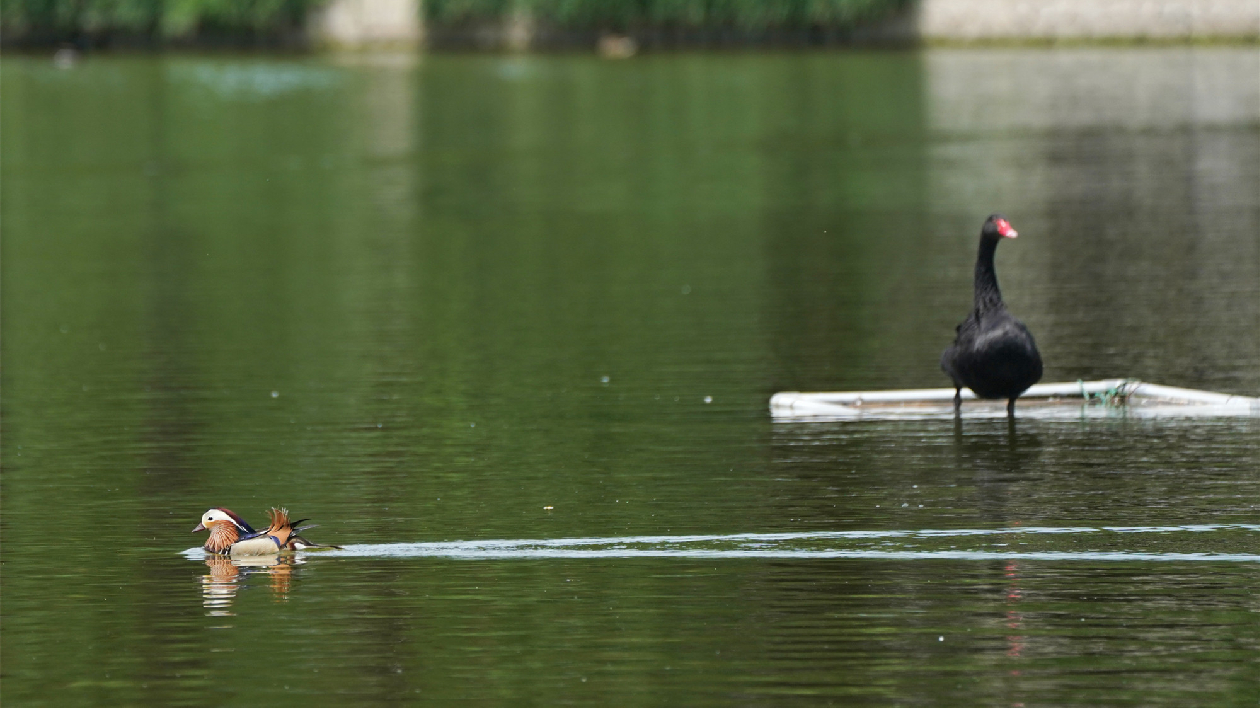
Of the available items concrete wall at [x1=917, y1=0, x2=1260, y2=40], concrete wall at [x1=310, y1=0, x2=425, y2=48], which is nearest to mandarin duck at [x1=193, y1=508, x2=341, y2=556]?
concrete wall at [x1=917, y1=0, x2=1260, y2=40]

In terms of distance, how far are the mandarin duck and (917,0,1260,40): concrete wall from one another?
7184 cm

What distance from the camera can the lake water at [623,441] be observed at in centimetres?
1028

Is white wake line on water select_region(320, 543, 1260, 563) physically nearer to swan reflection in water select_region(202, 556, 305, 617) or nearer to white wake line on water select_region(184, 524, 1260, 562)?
white wake line on water select_region(184, 524, 1260, 562)

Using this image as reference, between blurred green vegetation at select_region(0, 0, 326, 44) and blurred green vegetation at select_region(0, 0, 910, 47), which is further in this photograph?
blurred green vegetation at select_region(0, 0, 326, 44)

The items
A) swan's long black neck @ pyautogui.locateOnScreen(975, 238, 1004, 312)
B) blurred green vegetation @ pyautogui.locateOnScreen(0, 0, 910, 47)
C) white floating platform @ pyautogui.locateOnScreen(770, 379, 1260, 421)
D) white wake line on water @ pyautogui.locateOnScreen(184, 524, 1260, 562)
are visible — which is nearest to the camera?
white wake line on water @ pyautogui.locateOnScreen(184, 524, 1260, 562)

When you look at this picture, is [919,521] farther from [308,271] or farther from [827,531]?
[308,271]

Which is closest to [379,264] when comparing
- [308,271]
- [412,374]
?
[308,271]

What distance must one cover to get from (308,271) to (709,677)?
18.3 meters

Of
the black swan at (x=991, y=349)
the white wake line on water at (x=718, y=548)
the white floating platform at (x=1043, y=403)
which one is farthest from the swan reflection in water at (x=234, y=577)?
the black swan at (x=991, y=349)

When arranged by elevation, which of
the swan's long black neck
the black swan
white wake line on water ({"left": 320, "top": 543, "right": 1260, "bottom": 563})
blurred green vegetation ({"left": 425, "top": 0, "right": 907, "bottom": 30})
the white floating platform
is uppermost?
blurred green vegetation ({"left": 425, "top": 0, "right": 907, "bottom": 30})

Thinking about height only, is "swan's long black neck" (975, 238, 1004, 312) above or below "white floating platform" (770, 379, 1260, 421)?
above

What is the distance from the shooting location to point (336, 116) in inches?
2248

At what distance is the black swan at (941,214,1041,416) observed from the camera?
15.6m

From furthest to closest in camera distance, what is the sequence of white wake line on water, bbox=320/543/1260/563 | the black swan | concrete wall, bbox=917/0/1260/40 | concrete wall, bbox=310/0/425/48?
1. concrete wall, bbox=310/0/425/48
2. concrete wall, bbox=917/0/1260/40
3. the black swan
4. white wake line on water, bbox=320/543/1260/563
